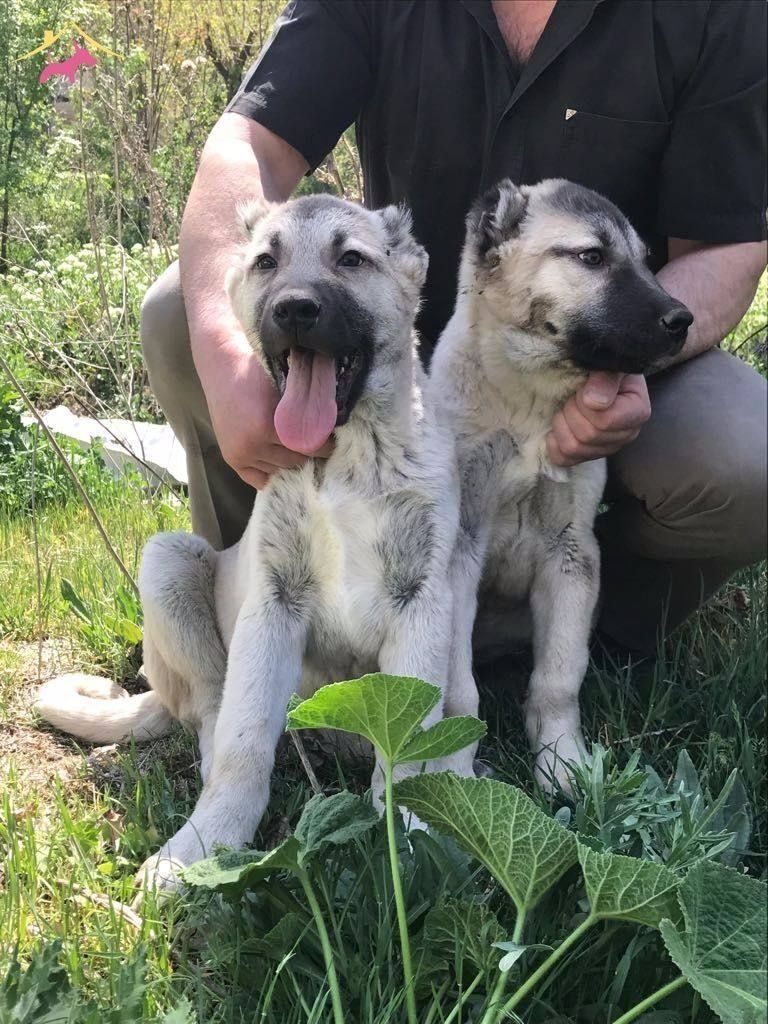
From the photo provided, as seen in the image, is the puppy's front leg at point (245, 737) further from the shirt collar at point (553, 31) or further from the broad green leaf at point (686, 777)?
the shirt collar at point (553, 31)

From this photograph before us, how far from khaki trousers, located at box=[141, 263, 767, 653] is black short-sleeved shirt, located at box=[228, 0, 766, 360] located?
2.03 ft

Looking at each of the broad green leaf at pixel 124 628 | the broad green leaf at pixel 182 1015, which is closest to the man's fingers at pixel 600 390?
the broad green leaf at pixel 124 628

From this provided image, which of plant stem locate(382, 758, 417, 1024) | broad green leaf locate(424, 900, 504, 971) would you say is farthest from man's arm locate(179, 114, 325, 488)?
broad green leaf locate(424, 900, 504, 971)

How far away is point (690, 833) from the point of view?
200cm

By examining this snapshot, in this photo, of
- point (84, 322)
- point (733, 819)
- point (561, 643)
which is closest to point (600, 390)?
point (561, 643)

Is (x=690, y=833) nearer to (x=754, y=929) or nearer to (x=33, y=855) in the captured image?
(x=754, y=929)

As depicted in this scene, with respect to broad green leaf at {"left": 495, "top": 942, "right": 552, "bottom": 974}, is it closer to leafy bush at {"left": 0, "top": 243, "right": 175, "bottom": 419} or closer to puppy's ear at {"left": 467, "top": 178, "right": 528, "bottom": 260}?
puppy's ear at {"left": 467, "top": 178, "right": 528, "bottom": 260}

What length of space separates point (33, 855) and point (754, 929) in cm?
155

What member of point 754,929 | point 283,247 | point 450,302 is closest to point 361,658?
point 283,247

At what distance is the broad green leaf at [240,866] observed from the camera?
1788 millimetres

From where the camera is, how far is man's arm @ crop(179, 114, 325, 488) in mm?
2713

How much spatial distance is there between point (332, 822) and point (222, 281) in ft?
5.94

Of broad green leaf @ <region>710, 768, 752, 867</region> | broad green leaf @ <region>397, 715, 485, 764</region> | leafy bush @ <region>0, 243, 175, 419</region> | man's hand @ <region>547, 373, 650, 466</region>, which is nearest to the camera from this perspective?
broad green leaf @ <region>397, 715, 485, 764</region>

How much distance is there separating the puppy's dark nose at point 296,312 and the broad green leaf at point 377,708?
3.34ft
